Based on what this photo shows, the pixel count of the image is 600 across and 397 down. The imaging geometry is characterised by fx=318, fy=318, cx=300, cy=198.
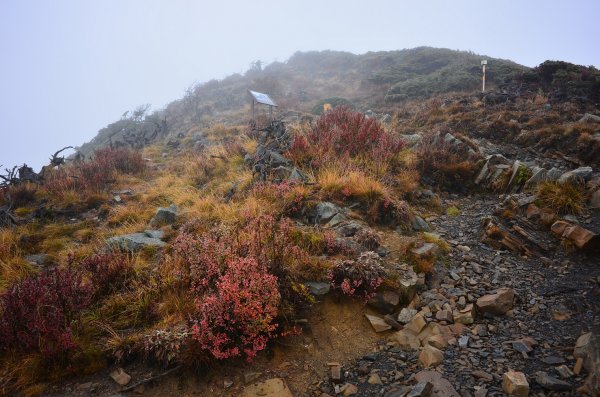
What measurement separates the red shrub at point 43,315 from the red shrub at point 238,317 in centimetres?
114

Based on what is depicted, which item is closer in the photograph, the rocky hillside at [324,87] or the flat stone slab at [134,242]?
the flat stone slab at [134,242]

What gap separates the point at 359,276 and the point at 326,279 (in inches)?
15.2

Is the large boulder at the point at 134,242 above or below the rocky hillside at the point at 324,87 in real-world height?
below

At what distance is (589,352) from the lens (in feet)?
7.86

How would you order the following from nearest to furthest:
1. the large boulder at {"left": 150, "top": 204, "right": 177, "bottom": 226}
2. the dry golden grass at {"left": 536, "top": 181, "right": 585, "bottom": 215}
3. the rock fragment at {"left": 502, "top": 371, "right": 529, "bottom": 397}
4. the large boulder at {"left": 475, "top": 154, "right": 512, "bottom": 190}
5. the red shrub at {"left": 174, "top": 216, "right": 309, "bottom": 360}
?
the rock fragment at {"left": 502, "top": 371, "right": 529, "bottom": 397} < the red shrub at {"left": 174, "top": 216, "right": 309, "bottom": 360} < the dry golden grass at {"left": 536, "top": 181, "right": 585, "bottom": 215} < the large boulder at {"left": 150, "top": 204, "right": 177, "bottom": 226} < the large boulder at {"left": 475, "top": 154, "right": 512, "bottom": 190}

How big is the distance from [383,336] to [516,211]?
3.46 meters

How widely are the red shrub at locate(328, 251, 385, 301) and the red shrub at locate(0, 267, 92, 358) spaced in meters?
2.55

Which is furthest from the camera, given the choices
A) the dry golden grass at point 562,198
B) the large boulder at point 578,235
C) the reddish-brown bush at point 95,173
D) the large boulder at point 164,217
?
the reddish-brown bush at point 95,173

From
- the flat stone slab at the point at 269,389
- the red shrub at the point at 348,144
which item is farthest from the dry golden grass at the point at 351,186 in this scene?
the flat stone slab at the point at 269,389

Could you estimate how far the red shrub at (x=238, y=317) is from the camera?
2789 mm

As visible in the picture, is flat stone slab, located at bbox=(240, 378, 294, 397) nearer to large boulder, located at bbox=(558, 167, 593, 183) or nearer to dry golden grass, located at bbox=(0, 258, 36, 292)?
dry golden grass, located at bbox=(0, 258, 36, 292)

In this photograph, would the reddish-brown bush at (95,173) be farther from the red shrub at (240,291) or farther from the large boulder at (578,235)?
the large boulder at (578,235)

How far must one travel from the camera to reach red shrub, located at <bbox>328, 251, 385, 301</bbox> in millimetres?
3512

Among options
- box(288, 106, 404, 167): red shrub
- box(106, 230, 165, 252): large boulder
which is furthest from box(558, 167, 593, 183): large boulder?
box(106, 230, 165, 252): large boulder
